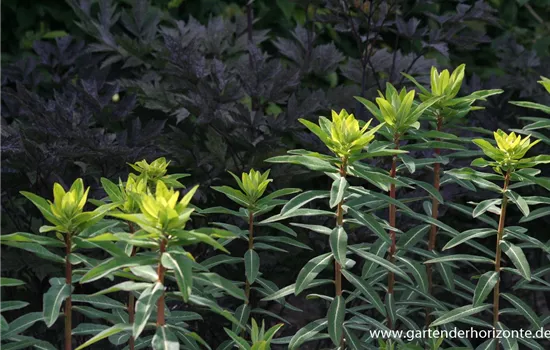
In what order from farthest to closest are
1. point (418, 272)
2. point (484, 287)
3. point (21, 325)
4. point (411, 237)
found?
point (411, 237)
point (418, 272)
point (484, 287)
point (21, 325)

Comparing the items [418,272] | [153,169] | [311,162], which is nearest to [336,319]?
[418,272]

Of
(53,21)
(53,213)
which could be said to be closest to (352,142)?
(53,213)

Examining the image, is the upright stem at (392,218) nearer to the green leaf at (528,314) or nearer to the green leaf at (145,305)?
the green leaf at (528,314)

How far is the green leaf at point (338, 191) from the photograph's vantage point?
6.77ft

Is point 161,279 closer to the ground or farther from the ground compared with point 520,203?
farther from the ground

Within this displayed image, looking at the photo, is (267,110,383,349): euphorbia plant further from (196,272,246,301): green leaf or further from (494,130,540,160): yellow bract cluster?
(494,130,540,160): yellow bract cluster

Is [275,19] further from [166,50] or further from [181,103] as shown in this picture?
[181,103]

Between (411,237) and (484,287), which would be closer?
(484,287)

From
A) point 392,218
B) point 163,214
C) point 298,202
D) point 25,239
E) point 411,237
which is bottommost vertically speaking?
point 411,237

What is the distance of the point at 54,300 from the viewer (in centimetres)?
189

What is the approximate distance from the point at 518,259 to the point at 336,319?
510 mm

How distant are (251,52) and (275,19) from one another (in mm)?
1547

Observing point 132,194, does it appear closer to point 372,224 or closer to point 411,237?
point 372,224

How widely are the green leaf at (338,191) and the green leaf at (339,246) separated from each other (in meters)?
0.10
